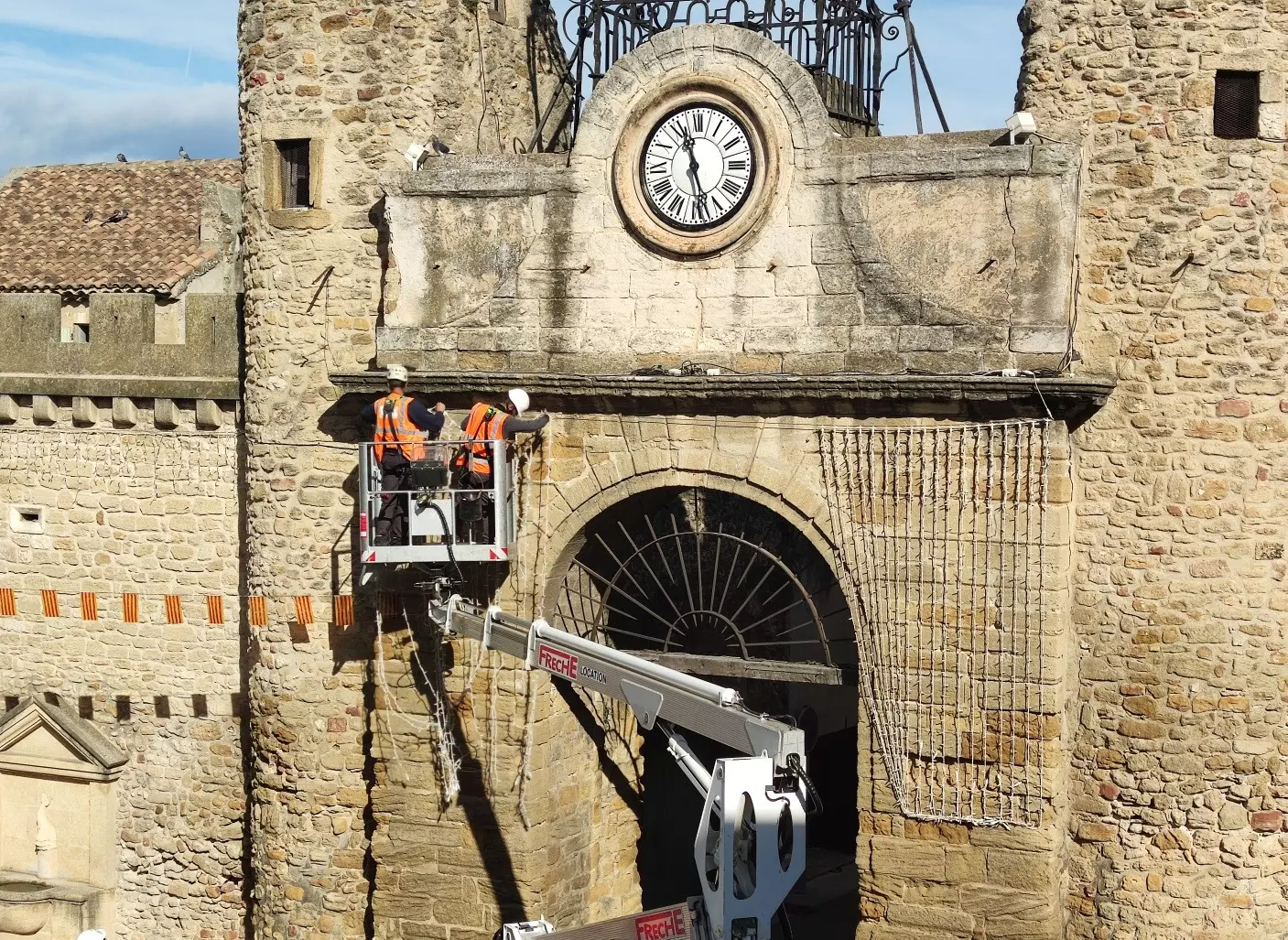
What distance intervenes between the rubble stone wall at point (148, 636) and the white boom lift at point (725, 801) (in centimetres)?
474

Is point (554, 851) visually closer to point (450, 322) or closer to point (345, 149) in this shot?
point (450, 322)

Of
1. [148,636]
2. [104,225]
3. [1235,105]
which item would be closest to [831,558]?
[1235,105]

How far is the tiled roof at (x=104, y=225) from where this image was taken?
1911 cm

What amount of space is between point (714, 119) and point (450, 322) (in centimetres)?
228

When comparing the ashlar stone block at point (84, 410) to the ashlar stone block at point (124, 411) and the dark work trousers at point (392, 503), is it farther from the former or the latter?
the dark work trousers at point (392, 503)

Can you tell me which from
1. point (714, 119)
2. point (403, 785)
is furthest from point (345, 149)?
point (403, 785)

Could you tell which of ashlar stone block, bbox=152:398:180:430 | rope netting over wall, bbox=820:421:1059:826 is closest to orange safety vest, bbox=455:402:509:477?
rope netting over wall, bbox=820:421:1059:826

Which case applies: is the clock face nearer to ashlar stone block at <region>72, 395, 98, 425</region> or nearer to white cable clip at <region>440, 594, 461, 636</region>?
white cable clip at <region>440, 594, 461, 636</region>

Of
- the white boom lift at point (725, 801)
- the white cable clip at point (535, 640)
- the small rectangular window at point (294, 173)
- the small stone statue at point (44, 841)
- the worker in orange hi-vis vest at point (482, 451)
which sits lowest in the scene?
the small stone statue at point (44, 841)

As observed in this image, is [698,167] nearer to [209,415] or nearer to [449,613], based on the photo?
[449,613]

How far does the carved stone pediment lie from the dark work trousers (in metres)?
4.36

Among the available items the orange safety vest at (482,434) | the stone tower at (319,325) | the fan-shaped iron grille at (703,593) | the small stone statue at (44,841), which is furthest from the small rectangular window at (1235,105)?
the small stone statue at (44,841)

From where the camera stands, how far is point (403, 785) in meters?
13.1

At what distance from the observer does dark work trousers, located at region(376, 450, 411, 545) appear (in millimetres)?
12500
